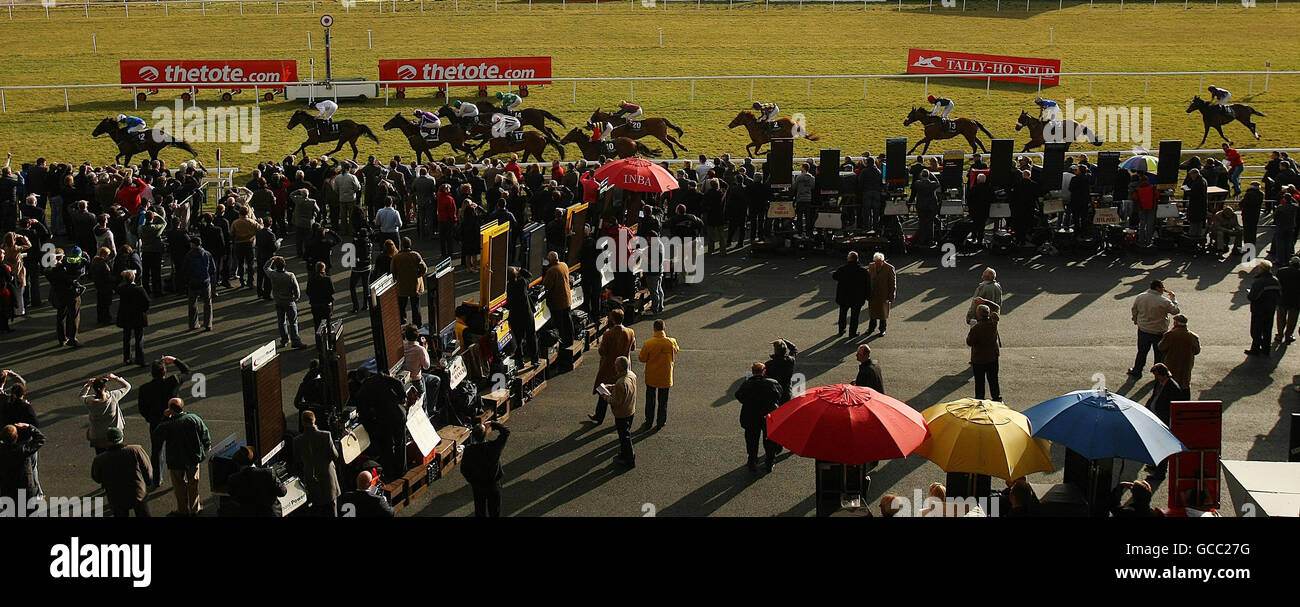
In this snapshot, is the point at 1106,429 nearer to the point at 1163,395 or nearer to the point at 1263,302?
the point at 1163,395

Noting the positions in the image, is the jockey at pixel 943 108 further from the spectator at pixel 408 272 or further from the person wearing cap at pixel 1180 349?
the spectator at pixel 408 272

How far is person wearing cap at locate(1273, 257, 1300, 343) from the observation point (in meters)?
14.9

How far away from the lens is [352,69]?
1800 inches

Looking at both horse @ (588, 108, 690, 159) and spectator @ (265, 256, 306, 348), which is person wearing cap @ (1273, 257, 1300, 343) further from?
horse @ (588, 108, 690, 159)

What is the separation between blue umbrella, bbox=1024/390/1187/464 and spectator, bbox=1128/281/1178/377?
179 inches

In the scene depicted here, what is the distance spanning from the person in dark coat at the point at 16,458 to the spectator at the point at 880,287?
31.5 ft

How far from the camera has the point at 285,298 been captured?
15016mm

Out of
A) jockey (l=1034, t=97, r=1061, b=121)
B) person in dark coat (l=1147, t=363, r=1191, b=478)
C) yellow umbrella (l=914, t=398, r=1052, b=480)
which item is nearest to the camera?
yellow umbrella (l=914, t=398, r=1052, b=480)

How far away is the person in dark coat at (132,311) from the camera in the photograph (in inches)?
566

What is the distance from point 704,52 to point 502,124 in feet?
76.4

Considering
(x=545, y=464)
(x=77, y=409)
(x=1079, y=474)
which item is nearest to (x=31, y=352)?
(x=77, y=409)

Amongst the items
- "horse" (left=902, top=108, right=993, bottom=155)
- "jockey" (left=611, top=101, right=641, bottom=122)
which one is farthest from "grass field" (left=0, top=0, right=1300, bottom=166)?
"jockey" (left=611, top=101, right=641, bottom=122)

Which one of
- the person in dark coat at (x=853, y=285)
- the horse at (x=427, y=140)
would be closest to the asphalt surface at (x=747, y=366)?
the person in dark coat at (x=853, y=285)

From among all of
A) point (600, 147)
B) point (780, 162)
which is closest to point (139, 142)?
point (600, 147)
